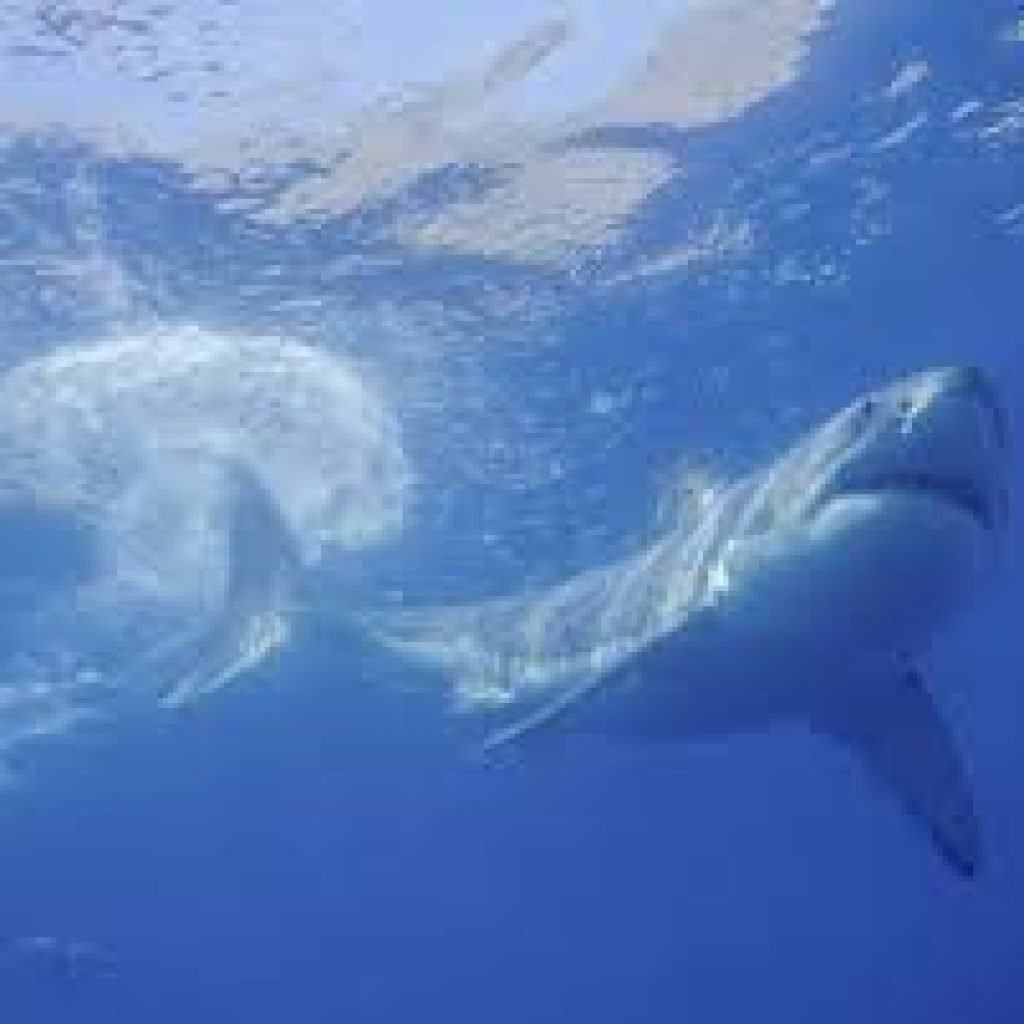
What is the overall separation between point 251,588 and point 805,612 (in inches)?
366

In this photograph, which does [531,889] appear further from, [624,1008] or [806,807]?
[624,1008]

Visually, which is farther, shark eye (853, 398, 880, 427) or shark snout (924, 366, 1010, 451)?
shark eye (853, 398, 880, 427)

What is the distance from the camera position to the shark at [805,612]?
8.12m

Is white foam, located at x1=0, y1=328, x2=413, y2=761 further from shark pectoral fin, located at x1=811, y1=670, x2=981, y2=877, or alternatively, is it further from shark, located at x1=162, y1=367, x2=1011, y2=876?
shark pectoral fin, located at x1=811, y1=670, x2=981, y2=877

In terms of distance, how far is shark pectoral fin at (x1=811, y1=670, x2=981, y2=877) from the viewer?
11500 millimetres

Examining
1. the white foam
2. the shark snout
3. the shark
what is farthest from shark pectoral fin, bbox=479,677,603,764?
the white foam

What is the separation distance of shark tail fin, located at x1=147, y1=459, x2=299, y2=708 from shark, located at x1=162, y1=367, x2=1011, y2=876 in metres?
0.07

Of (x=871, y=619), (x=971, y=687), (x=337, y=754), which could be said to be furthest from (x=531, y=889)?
(x=871, y=619)

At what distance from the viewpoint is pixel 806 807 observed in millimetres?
70812

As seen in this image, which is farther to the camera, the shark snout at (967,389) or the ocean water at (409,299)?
the ocean water at (409,299)

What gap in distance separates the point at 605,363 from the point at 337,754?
2320 cm

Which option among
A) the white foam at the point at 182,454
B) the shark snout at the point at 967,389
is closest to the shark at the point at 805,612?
the shark snout at the point at 967,389

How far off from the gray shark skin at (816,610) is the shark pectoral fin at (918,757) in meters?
0.01

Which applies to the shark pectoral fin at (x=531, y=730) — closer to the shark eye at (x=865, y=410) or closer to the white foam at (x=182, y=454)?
the shark eye at (x=865, y=410)
